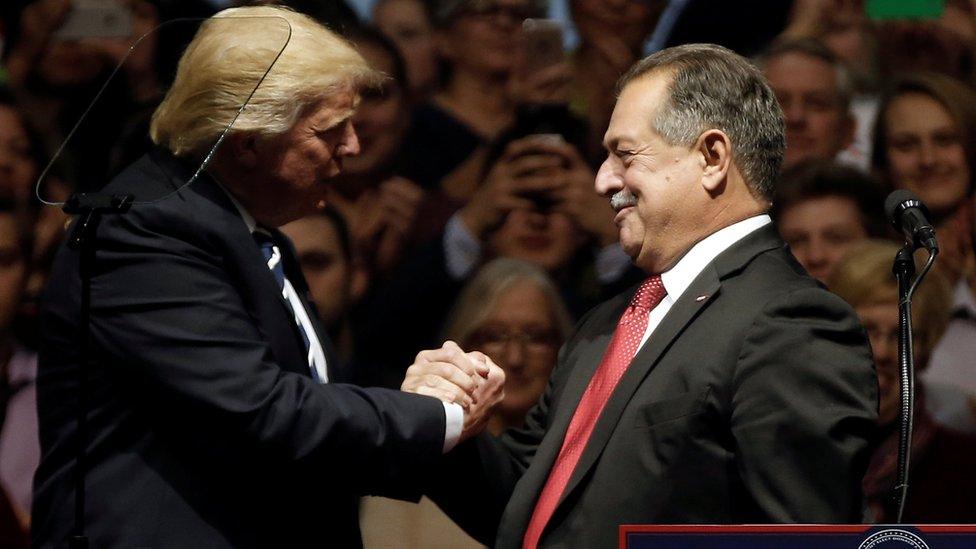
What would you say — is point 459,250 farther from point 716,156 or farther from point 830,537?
point 830,537

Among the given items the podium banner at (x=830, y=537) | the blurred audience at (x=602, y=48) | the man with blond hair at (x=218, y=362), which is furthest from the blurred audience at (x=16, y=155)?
the podium banner at (x=830, y=537)

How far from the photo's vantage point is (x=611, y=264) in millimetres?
4410

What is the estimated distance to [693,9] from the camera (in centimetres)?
442

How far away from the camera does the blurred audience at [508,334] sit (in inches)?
170

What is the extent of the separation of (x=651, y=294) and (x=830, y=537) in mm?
852

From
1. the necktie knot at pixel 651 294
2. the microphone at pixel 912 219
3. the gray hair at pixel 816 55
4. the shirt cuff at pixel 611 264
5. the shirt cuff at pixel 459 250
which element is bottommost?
the shirt cuff at pixel 459 250

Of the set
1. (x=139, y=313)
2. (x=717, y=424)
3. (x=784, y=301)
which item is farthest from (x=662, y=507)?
(x=139, y=313)

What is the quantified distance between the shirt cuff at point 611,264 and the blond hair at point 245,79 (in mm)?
1794

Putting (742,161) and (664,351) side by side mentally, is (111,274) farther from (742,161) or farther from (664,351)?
(742,161)

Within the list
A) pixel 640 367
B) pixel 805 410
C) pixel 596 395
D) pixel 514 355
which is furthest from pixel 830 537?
pixel 514 355

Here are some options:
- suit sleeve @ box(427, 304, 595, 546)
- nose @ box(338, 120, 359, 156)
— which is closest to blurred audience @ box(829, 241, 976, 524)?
suit sleeve @ box(427, 304, 595, 546)

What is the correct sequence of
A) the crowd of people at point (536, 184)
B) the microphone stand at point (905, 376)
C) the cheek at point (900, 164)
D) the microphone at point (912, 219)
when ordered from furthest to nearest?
the cheek at point (900, 164) < the crowd of people at point (536, 184) < the microphone at point (912, 219) < the microphone stand at point (905, 376)

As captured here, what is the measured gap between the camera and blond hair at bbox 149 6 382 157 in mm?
2607

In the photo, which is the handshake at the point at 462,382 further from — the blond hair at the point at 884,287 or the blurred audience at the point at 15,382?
the blurred audience at the point at 15,382
